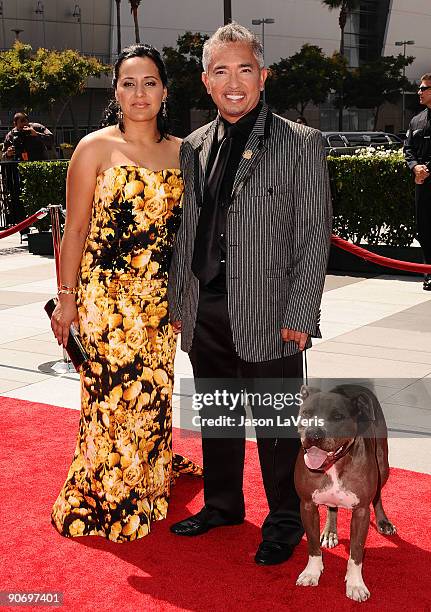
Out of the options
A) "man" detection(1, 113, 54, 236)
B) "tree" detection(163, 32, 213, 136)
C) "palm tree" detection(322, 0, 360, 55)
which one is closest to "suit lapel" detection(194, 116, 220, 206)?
"man" detection(1, 113, 54, 236)

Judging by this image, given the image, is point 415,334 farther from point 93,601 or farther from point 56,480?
point 93,601

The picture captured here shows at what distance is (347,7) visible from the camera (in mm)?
60531

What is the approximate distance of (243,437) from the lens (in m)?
3.93

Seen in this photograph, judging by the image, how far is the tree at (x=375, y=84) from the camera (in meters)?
56.2

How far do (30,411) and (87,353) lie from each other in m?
1.97

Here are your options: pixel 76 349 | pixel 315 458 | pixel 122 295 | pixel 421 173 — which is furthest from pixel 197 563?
pixel 421 173

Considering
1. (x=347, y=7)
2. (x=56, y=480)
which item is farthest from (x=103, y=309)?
(x=347, y=7)

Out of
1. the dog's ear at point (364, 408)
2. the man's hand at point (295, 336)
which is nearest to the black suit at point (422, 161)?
the man's hand at point (295, 336)

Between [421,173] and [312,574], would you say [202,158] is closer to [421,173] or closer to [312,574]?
[312,574]

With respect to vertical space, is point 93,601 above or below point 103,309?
below

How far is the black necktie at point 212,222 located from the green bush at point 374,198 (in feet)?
24.2

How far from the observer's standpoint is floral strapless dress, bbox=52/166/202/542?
12.5 feet

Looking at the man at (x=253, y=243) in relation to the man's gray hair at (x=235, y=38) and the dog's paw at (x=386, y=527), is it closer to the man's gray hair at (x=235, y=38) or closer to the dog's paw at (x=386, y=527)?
the man's gray hair at (x=235, y=38)

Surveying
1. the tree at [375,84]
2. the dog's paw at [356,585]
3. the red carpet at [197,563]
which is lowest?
the red carpet at [197,563]
